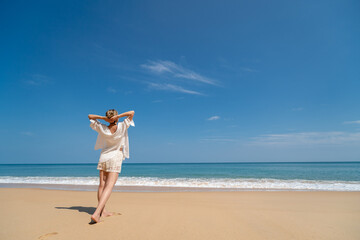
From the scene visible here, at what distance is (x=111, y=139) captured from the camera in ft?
11.1

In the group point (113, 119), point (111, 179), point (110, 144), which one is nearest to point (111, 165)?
point (111, 179)

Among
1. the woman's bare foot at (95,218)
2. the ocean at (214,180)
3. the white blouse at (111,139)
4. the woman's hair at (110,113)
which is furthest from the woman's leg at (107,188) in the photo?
the ocean at (214,180)

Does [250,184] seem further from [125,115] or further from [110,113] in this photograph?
[110,113]

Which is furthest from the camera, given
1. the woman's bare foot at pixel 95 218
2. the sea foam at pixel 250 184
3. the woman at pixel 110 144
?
the sea foam at pixel 250 184

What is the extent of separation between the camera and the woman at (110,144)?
330 cm

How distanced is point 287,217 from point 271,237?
1371 mm

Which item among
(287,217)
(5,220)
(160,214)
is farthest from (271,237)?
(5,220)

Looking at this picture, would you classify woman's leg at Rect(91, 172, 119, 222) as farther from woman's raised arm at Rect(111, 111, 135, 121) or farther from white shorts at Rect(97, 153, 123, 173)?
woman's raised arm at Rect(111, 111, 135, 121)

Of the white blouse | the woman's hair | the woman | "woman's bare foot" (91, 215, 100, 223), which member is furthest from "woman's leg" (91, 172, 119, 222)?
the woman's hair

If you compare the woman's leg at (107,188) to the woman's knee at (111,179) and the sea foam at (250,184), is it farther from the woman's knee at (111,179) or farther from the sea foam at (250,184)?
the sea foam at (250,184)

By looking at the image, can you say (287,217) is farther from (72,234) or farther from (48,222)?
(48,222)

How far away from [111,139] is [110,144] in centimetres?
13

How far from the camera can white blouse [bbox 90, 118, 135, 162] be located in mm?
3309

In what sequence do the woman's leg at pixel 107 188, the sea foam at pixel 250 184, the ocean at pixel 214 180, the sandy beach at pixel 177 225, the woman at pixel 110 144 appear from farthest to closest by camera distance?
the ocean at pixel 214 180
the sea foam at pixel 250 184
the woman at pixel 110 144
the woman's leg at pixel 107 188
the sandy beach at pixel 177 225
